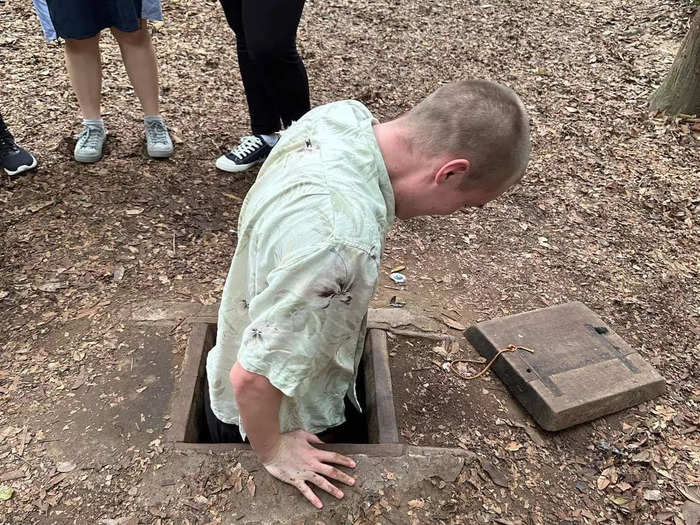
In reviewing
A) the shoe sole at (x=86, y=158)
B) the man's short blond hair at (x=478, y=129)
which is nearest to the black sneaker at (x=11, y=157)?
the shoe sole at (x=86, y=158)

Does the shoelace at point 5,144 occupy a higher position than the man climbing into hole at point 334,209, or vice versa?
the man climbing into hole at point 334,209

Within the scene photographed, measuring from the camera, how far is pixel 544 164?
4.00 metres

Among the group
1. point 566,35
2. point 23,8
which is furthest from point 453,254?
point 23,8

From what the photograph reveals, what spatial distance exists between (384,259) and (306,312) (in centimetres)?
184

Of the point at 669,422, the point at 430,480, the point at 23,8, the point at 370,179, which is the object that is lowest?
the point at 669,422

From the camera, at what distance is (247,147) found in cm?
355

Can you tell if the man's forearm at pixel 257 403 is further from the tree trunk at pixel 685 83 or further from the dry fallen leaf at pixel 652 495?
the tree trunk at pixel 685 83

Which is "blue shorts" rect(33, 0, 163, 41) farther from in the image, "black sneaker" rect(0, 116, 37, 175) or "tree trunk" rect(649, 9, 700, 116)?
"tree trunk" rect(649, 9, 700, 116)

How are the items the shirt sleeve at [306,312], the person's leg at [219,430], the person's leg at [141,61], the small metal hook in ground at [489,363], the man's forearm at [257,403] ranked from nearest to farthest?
the shirt sleeve at [306,312]
the man's forearm at [257,403]
the person's leg at [219,430]
the small metal hook in ground at [489,363]
the person's leg at [141,61]

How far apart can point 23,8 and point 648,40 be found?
228 inches

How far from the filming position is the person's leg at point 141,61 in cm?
316

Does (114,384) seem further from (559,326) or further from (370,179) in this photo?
(559,326)

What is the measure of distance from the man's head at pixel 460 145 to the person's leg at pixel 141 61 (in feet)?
7.50

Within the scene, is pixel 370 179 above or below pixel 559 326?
above
